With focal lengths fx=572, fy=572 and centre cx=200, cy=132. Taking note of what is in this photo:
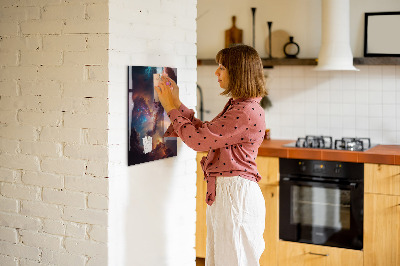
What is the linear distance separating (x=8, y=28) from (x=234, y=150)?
49.3 inches

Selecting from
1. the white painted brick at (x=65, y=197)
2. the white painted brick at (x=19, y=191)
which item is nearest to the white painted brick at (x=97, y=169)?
the white painted brick at (x=65, y=197)

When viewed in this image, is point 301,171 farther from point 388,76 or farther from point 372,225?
point 388,76

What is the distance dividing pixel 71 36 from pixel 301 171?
6.86 feet

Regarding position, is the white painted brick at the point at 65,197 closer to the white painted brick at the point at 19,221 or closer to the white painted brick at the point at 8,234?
the white painted brick at the point at 19,221

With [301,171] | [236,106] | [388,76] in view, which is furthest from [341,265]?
[236,106]

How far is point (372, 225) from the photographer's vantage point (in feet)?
12.7

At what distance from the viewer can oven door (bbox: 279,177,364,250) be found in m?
3.92

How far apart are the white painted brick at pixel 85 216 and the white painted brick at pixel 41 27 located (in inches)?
32.6

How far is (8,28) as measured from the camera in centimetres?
280

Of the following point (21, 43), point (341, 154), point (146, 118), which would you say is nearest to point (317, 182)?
point (341, 154)

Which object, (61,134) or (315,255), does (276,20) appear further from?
(61,134)

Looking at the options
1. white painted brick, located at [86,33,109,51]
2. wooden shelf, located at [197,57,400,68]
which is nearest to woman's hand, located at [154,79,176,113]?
white painted brick, located at [86,33,109,51]

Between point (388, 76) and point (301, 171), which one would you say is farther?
point (388, 76)

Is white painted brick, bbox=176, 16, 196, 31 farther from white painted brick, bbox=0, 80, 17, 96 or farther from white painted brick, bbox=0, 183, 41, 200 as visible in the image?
white painted brick, bbox=0, 183, 41, 200
